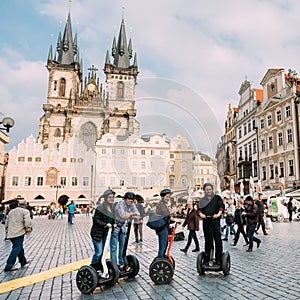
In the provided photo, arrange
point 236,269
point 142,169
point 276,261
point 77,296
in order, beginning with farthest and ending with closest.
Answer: point 276,261 < point 236,269 < point 77,296 < point 142,169

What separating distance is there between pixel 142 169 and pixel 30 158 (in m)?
48.1

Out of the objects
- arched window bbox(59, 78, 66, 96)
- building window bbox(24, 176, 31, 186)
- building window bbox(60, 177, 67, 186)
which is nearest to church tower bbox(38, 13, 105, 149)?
arched window bbox(59, 78, 66, 96)

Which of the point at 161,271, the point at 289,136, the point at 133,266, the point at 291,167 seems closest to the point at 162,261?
the point at 161,271

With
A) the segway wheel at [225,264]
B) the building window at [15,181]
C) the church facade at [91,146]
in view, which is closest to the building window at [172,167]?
the church facade at [91,146]

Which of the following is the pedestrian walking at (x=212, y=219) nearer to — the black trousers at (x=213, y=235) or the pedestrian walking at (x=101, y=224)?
the black trousers at (x=213, y=235)

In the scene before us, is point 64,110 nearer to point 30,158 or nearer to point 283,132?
point 30,158

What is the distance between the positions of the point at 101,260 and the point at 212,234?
2.23 metres

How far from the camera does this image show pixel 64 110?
6506 cm

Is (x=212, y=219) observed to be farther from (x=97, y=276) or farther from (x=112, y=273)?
(x=97, y=276)

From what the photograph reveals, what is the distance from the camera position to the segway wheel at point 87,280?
4859mm

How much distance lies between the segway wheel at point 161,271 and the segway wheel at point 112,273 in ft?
2.10

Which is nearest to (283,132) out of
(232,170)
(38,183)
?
(232,170)

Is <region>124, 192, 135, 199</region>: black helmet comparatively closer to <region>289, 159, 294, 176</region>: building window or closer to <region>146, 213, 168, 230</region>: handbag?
<region>146, 213, 168, 230</region>: handbag

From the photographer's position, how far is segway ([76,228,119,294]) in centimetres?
488
